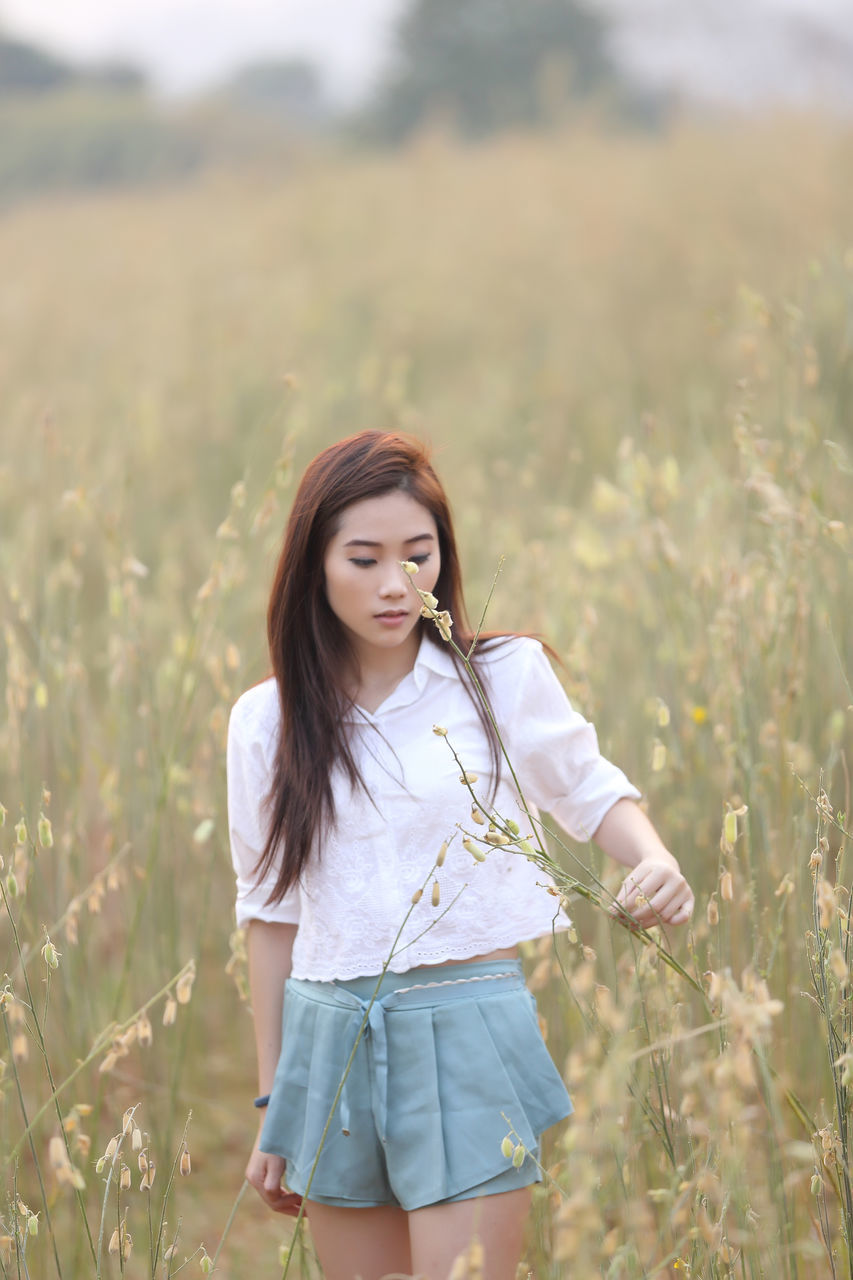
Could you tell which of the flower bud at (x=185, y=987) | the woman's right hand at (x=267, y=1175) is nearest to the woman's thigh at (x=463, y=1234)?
the woman's right hand at (x=267, y=1175)

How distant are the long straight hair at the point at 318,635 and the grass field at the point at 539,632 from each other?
0.21m

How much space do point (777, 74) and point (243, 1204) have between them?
8101 mm

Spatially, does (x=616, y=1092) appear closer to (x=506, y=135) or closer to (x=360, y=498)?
(x=360, y=498)

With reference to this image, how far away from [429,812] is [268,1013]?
12.4 inches

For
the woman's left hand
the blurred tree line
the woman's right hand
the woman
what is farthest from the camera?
the blurred tree line

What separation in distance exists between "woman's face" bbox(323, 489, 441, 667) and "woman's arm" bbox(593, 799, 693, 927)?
30 centimetres

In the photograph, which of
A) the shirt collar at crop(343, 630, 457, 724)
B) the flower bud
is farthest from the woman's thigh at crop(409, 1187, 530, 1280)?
the shirt collar at crop(343, 630, 457, 724)

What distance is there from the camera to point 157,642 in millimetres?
3098

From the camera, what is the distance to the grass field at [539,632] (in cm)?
126

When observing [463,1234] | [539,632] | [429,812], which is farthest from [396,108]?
[463,1234]

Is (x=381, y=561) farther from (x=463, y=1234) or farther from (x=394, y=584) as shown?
(x=463, y=1234)

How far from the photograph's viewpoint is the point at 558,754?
4.44 feet

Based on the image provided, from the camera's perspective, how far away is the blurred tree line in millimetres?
14562

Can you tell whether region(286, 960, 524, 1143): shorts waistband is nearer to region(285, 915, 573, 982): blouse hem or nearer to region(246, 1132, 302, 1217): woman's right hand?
region(285, 915, 573, 982): blouse hem
